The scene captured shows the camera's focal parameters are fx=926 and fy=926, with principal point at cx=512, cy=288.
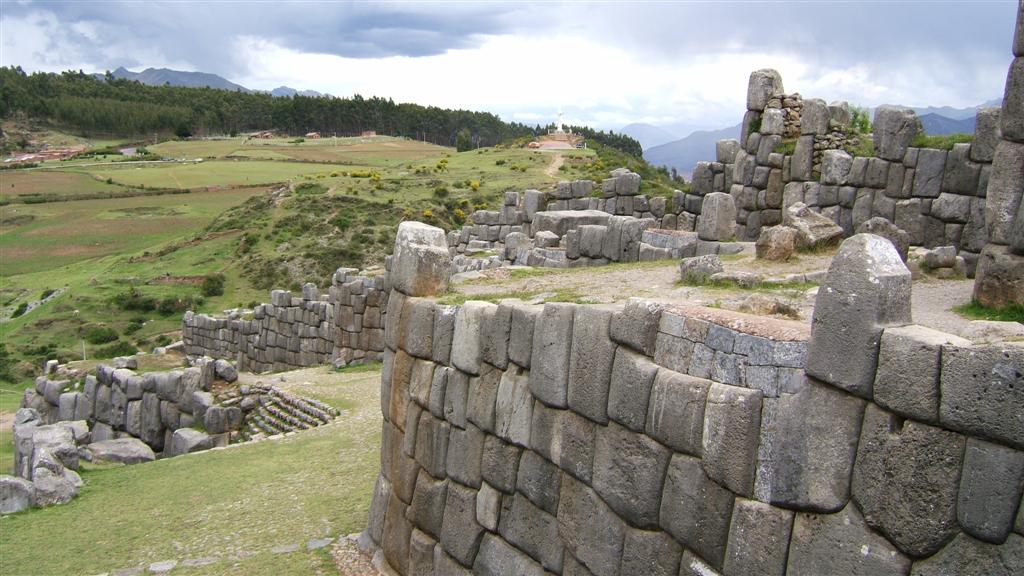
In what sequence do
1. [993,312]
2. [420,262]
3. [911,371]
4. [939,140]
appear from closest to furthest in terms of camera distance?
[911,371], [993,312], [420,262], [939,140]

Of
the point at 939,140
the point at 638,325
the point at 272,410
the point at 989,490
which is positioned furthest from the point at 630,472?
the point at 272,410

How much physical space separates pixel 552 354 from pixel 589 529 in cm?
175

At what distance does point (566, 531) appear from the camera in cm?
918

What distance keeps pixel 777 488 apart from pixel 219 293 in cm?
4657

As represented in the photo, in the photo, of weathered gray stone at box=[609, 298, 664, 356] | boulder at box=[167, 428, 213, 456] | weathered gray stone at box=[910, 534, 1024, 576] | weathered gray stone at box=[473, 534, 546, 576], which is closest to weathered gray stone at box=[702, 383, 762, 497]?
weathered gray stone at box=[609, 298, 664, 356]

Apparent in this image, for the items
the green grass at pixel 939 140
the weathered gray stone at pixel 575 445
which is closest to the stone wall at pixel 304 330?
the green grass at pixel 939 140

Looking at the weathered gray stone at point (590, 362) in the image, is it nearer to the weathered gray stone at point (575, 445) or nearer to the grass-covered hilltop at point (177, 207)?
the weathered gray stone at point (575, 445)

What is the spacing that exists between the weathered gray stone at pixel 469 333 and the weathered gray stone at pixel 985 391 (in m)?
5.86

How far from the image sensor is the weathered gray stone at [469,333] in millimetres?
10828

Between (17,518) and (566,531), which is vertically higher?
(566,531)

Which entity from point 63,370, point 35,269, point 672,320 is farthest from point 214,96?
point 672,320

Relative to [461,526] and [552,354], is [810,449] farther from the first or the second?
[461,526]

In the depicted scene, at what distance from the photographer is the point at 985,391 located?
5258mm

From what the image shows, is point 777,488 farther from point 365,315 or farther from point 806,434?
point 365,315
